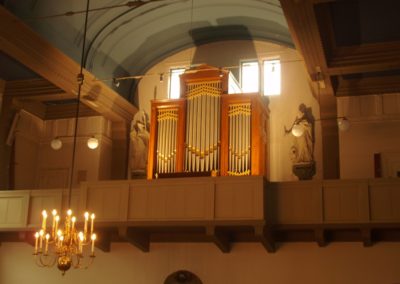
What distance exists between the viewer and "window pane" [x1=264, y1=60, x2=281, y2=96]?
16.5m

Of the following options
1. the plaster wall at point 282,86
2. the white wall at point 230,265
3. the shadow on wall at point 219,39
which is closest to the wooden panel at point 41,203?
the white wall at point 230,265

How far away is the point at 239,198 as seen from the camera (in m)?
13.2

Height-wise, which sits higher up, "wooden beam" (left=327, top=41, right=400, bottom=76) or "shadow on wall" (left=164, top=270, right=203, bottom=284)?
"wooden beam" (left=327, top=41, right=400, bottom=76)

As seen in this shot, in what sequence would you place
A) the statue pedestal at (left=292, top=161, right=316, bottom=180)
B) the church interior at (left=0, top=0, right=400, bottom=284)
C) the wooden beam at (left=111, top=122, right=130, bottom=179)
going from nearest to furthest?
the church interior at (left=0, top=0, right=400, bottom=284)
the statue pedestal at (left=292, top=161, right=316, bottom=180)
the wooden beam at (left=111, top=122, right=130, bottom=179)

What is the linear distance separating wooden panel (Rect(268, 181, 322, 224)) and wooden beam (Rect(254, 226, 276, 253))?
0.37 m

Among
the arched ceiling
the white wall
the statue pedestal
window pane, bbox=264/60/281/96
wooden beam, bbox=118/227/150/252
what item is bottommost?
the white wall

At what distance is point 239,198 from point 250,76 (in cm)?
470

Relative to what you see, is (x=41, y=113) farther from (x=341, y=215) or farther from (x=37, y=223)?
(x=341, y=215)

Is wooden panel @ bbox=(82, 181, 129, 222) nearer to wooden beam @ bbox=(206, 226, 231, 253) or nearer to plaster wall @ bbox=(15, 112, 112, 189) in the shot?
wooden beam @ bbox=(206, 226, 231, 253)

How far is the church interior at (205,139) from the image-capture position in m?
13.2

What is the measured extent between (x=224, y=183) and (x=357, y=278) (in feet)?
11.6

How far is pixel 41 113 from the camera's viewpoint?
58.7 ft

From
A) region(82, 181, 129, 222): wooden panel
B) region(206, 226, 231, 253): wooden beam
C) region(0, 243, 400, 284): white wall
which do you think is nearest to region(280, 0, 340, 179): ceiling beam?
region(0, 243, 400, 284): white wall

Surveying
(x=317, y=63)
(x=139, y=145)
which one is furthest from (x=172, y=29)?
(x=317, y=63)
